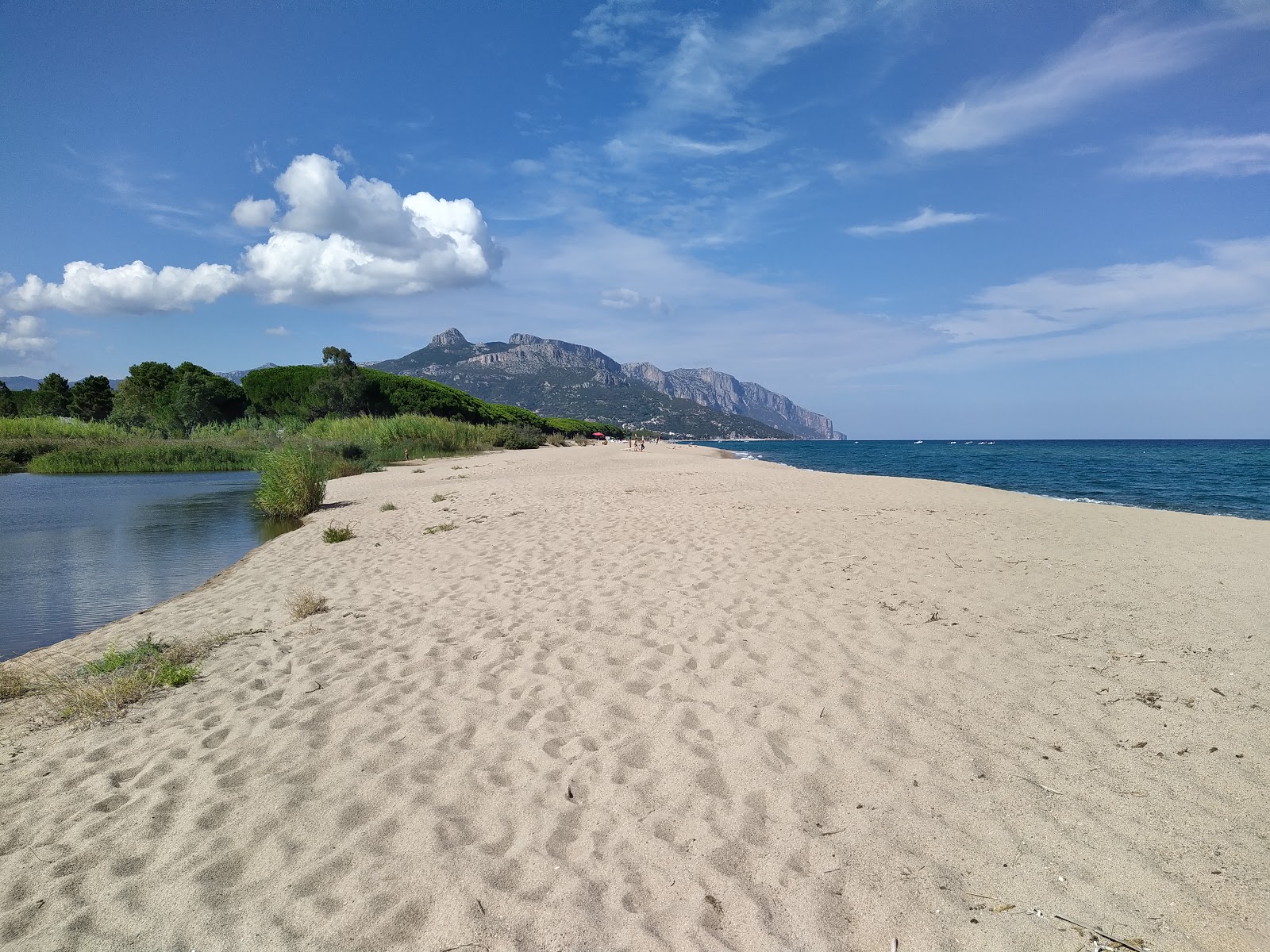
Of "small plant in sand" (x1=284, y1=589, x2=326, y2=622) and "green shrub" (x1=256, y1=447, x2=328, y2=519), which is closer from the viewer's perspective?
"small plant in sand" (x1=284, y1=589, x2=326, y2=622)

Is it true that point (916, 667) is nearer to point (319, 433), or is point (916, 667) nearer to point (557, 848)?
point (557, 848)

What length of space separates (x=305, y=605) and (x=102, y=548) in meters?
7.88

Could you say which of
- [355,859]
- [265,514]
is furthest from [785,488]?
[355,859]

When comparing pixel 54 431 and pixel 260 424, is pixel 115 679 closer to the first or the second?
pixel 54 431

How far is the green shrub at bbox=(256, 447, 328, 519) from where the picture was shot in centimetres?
1457

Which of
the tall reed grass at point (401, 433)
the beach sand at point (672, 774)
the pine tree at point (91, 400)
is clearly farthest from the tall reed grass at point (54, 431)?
the beach sand at point (672, 774)

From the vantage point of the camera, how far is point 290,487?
14.5 m

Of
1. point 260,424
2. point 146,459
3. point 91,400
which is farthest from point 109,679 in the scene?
point 91,400

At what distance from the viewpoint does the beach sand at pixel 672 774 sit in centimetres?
251

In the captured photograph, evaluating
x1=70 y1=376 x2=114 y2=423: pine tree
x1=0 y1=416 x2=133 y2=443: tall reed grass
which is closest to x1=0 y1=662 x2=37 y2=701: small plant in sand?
x1=0 y1=416 x2=133 y2=443: tall reed grass

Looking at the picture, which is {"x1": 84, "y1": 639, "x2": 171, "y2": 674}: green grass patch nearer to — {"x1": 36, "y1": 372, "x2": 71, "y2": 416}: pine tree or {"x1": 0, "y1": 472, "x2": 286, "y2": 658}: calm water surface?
{"x1": 0, "y1": 472, "x2": 286, "y2": 658}: calm water surface

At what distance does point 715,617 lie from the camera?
6.09 metres

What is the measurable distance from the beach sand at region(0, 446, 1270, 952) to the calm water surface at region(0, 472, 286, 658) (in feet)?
4.03

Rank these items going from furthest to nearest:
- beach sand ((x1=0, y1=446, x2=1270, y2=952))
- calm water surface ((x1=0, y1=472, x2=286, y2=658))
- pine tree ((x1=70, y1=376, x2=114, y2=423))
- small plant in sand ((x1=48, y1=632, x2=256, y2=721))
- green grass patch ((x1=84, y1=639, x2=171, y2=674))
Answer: pine tree ((x1=70, y1=376, x2=114, y2=423))
calm water surface ((x1=0, y1=472, x2=286, y2=658))
green grass patch ((x1=84, y1=639, x2=171, y2=674))
small plant in sand ((x1=48, y1=632, x2=256, y2=721))
beach sand ((x1=0, y1=446, x2=1270, y2=952))
